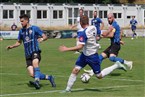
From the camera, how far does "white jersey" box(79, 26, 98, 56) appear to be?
1163 cm

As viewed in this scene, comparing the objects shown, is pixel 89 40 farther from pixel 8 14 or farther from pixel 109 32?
pixel 8 14

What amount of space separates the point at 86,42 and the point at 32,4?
71493 mm

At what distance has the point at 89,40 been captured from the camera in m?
11.8

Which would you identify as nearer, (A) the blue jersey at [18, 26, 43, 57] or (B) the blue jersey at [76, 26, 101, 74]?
(B) the blue jersey at [76, 26, 101, 74]

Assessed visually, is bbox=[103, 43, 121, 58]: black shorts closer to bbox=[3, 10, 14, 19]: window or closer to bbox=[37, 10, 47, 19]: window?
bbox=[3, 10, 14, 19]: window

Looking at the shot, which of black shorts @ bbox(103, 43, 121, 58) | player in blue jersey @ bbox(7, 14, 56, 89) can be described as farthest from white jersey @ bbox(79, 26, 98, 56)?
black shorts @ bbox(103, 43, 121, 58)

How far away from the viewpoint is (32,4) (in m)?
82.6

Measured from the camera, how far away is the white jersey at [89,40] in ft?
38.2

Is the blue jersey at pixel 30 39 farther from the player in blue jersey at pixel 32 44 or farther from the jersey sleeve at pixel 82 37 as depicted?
the jersey sleeve at pixel 82 37

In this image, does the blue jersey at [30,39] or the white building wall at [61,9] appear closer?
the blue jersey at [30,39]

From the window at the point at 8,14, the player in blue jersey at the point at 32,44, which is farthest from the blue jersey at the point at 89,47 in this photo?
the window at the point at 8,14

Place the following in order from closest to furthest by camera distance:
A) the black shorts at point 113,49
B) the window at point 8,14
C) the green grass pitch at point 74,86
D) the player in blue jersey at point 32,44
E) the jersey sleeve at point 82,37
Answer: the jersey sleeve at point 82,37, the green grass pitch at point 74,86, the player in blue jersey at point 32,44, the black shorts at point 113,49, the window at point 8,14

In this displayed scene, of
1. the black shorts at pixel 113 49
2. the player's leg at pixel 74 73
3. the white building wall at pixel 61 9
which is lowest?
the white building wall at pixel 61 9

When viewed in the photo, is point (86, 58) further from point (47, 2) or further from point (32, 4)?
point (47, 2)
